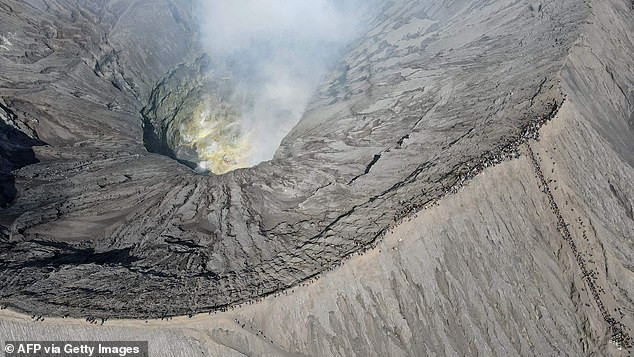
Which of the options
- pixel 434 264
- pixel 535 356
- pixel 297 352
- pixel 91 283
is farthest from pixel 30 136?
pixel 535 356

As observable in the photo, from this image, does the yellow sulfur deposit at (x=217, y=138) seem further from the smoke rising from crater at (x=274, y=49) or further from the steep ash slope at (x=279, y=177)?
the steep ash slope at (x=279, y=177)

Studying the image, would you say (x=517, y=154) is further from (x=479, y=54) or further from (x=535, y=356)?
(x=479, y=54)

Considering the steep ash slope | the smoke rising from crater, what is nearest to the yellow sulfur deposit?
the smoke rising from crater

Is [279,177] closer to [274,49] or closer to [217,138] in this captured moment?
[217,138]

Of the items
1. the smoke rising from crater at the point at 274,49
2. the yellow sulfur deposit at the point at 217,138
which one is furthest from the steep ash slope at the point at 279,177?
the yellow sulfur deposit at the point at 217,138

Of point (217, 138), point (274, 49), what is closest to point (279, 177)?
point (217, 138)
